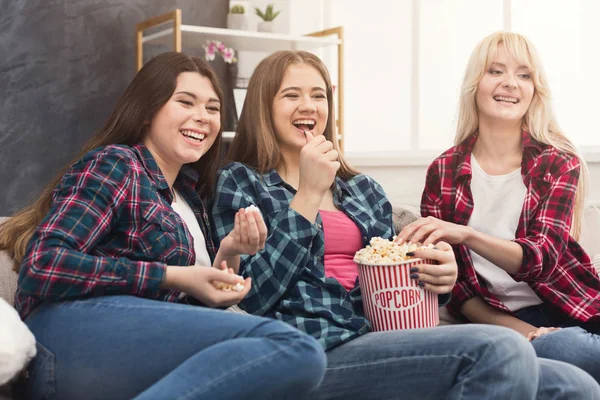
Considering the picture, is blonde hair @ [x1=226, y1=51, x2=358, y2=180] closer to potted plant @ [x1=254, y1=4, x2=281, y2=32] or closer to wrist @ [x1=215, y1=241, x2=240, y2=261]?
wrist @ [x1=215, y1=241, x2=240, y2=261]

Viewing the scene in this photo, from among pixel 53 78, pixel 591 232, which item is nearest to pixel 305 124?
pixel 591 232

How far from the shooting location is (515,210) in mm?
2090

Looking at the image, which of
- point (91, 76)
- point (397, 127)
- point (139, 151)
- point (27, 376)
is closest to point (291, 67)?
point (139, 151)

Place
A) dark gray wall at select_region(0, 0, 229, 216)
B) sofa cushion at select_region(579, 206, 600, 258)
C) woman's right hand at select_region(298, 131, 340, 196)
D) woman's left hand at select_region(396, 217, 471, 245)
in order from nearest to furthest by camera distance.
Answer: woman's right hand at select_region(298, 131, 340, 196) < woman's left hand at select_region(396, 217, 471, 245) < sofa cushion at select_region(579, 206, 600, 258) < dark gray wall at select_region(0, 0, 229, 216)

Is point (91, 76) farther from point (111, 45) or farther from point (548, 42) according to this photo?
point (548, 42)

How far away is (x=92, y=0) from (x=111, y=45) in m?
0.21

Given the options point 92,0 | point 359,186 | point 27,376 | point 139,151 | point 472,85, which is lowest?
point 27,376

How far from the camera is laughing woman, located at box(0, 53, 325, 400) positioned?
1354 mm

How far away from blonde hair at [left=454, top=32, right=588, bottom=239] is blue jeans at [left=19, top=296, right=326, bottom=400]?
42.9 inches

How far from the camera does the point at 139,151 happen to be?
70.5 inches

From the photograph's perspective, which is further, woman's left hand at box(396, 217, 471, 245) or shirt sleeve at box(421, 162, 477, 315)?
shirt sleeve at box(421, 162, 477, 315)

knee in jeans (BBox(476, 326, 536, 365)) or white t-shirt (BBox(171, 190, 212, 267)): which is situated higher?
white t-shirt (BBox(171, 190, 212, 267))

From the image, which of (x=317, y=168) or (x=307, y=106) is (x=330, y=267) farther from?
(x=307, y=106)

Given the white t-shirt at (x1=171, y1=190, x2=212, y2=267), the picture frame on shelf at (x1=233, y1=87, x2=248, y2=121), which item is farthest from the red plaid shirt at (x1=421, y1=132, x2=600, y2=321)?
the picture frame on shelf at (x1=233, y1=87, x2=248, y2=121)
